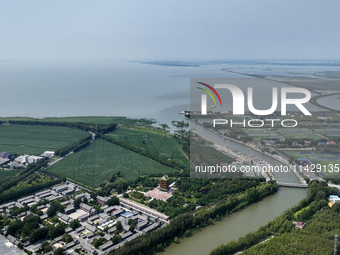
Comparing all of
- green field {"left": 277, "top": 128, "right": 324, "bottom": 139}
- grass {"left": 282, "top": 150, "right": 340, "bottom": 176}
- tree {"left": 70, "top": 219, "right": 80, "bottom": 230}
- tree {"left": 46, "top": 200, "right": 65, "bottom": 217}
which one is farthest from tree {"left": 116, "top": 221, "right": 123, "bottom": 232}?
green field {"left": 277, "top": 128, "right": 324, "bottom": 139}

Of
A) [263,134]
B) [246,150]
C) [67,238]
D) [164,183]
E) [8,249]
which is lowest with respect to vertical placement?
[8,249]

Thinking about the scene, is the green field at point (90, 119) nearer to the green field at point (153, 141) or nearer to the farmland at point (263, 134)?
the green field at point (153, 141)

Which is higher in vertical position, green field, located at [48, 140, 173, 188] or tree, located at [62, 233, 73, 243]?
green field, located at [48, 140, 173, 188]

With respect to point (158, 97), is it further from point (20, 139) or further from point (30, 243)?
point (30, 243)

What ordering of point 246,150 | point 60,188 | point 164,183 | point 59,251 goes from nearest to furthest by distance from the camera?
point 59,251, point 164,183, point 60,188, point 246,150

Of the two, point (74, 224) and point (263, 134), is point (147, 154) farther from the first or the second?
point (74, 224)

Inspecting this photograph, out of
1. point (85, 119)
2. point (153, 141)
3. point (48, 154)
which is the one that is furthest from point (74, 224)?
point (85, 119)

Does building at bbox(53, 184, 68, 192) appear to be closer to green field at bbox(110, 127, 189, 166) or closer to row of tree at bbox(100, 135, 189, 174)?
row of tree at bbox(100, 135, 189, 174)
